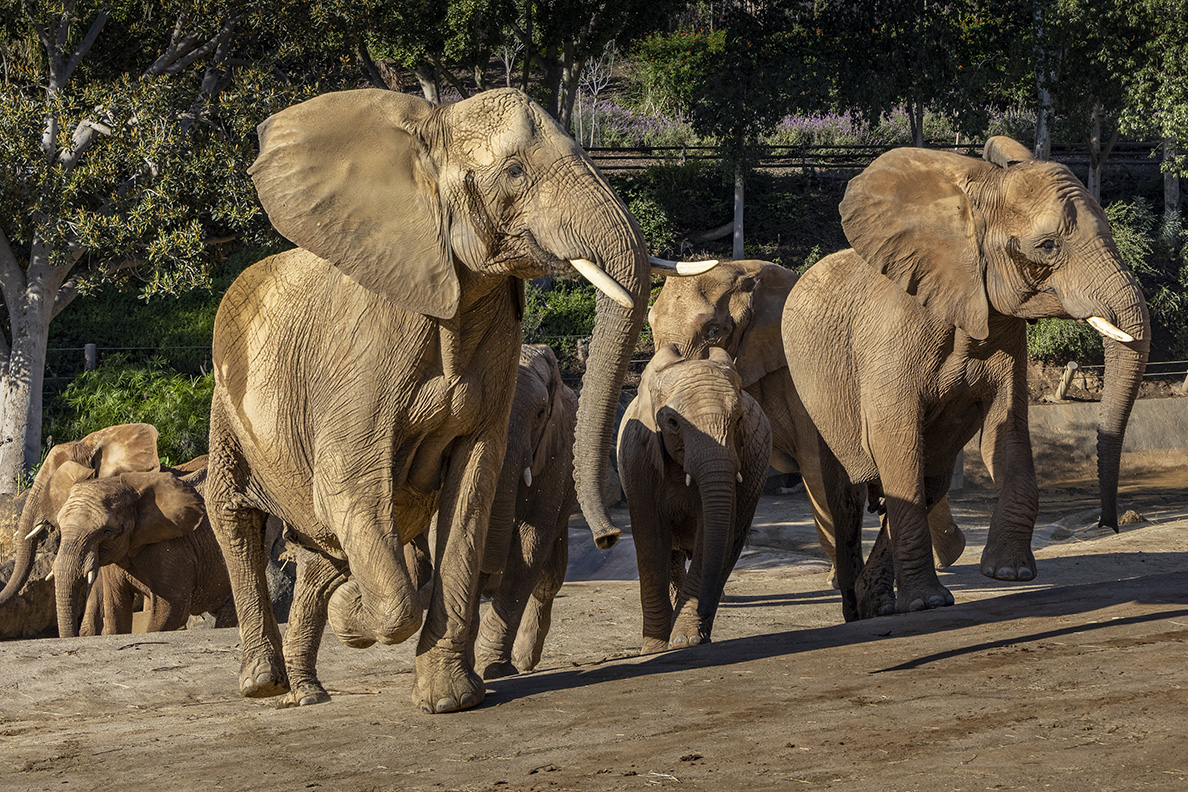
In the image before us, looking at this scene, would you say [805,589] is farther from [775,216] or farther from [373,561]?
[775,216]

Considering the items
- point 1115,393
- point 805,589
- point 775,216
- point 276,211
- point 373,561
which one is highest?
point 775,216

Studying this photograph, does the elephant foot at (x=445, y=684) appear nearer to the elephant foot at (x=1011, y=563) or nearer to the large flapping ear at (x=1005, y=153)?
the elephant foot at (x=1011, y=563)

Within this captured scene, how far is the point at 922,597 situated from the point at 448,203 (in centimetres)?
377

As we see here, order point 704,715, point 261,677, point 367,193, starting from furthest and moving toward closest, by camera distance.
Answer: point 261,677, point 367,193, point 704,715

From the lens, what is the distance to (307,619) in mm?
6191

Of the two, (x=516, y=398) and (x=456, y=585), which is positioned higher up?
(x=516, y=398)

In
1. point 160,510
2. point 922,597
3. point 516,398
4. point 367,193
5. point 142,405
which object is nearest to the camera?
point 367,193

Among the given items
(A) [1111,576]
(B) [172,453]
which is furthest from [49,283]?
(A) [1111,576]

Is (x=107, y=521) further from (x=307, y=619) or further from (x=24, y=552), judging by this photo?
(x=307, y=619)

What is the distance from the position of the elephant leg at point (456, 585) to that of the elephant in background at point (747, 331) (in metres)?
6.46

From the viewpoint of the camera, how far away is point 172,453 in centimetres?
1717

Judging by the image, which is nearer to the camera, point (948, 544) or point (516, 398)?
point (516, 398)

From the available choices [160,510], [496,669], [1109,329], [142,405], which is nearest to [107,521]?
[160,510]

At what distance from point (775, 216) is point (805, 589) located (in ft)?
63.3
